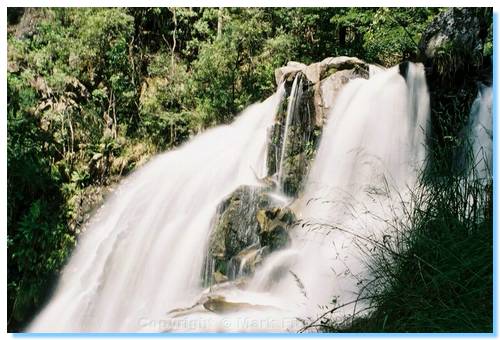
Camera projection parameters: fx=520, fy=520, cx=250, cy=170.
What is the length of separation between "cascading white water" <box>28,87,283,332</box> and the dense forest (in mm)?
89

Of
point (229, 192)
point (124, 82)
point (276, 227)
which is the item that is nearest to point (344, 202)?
point (276, 227)

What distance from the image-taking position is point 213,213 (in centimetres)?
306

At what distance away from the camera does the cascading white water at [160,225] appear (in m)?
2.88

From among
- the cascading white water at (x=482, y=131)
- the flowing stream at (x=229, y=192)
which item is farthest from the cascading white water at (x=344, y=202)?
the cascading white water at (x=482, y=131)

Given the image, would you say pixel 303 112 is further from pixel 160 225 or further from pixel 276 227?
pixel 160 225

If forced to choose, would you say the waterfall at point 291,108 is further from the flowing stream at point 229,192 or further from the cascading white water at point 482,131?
the cascading white water at point 482,131

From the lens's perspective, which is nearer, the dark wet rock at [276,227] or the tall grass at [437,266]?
the tall grass at [437,266]

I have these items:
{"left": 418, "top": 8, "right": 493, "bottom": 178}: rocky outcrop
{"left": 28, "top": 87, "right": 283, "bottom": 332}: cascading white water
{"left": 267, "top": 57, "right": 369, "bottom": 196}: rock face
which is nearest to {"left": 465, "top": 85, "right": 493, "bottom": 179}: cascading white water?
{"left": 418, "top": 8, "right": 493, "bottom": 178}: rocky outcrop

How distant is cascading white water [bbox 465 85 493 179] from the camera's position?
7.52 feet

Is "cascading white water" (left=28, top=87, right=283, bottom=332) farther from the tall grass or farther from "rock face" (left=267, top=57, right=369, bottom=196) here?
the tall grass

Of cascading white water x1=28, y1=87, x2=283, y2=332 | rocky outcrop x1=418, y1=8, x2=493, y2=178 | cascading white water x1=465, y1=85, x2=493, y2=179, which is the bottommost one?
cascading white water x1=28, y1=87, x2=283, y2=332

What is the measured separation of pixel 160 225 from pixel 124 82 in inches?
38.1

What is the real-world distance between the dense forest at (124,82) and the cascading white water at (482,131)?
0.25 ft

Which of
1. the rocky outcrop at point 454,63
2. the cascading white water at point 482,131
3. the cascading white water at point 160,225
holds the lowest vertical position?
the cascading white water at point 160,225
